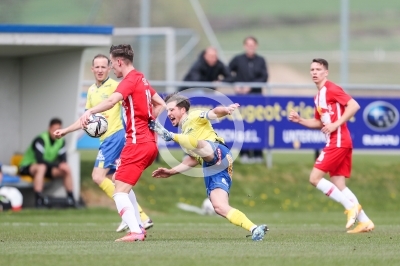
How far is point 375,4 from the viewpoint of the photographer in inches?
2296

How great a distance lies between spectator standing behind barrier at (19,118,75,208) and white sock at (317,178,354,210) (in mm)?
7192

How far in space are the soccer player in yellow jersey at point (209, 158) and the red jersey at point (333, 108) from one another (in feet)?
9.07

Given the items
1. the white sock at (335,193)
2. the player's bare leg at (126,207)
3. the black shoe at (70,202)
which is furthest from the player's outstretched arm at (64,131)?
the black shoe at (70,202)

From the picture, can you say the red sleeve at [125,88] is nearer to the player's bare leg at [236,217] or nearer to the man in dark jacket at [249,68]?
the player's bare leg at [236,217]

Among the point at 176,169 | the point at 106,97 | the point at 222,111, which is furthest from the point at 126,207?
the point at 106,97

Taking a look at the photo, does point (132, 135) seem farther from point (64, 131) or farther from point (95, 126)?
point (64, 131)

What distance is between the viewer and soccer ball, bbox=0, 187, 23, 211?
1956 centimetres

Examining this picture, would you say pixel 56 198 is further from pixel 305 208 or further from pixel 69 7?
pixel 69 7

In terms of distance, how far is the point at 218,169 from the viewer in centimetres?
1235

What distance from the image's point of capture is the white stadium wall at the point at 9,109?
2200 cm

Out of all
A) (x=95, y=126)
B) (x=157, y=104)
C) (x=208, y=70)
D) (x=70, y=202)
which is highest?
(x=208, y=70)

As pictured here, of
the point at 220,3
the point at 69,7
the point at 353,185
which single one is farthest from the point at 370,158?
Result: the point at 220,3

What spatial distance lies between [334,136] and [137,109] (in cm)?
373

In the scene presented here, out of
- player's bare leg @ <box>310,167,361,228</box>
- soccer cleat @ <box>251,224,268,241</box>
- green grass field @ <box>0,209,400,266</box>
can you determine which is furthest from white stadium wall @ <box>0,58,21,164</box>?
soccer cleat @ <box>251,224,268,241</box>
